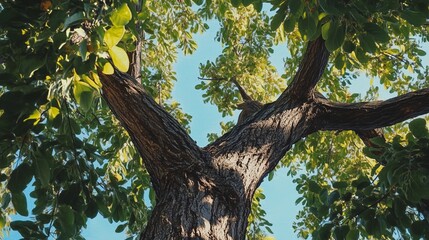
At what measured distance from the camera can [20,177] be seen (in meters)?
2.00

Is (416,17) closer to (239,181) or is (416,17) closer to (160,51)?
(239,181)

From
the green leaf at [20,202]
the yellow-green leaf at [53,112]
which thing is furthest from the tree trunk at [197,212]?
the yellow-green leaf at [53,112]

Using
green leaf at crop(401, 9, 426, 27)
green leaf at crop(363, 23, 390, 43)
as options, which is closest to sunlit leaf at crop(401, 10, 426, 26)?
green leaf at crop(401, 9, 426, 27)

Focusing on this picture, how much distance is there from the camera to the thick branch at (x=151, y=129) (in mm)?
2615

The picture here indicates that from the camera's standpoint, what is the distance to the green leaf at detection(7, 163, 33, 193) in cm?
199

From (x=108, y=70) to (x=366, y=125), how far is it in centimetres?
215

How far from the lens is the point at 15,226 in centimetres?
232

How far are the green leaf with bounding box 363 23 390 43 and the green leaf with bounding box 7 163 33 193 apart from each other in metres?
1.61

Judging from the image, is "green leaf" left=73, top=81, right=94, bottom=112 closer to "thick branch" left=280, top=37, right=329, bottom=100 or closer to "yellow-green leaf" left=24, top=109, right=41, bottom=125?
"yellow-green leaf" left=24, top=109, right=41, bottom=125

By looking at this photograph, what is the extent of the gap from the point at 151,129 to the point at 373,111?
1550 millimetres

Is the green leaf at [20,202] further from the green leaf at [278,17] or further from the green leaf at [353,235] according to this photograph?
the green leaf at [353,235]

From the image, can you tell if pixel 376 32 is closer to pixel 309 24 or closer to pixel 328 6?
pixel 309 24

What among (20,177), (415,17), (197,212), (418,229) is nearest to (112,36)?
(20,177)

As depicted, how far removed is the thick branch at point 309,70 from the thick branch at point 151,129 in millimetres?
Result: 979
